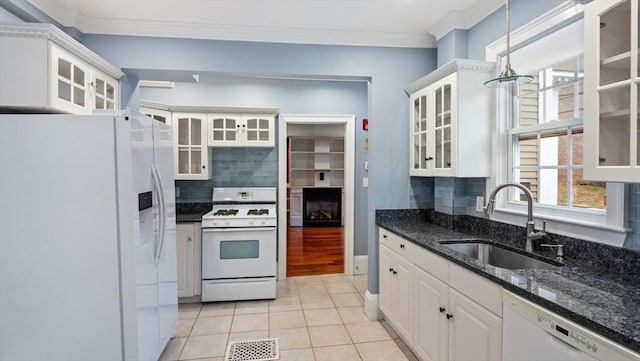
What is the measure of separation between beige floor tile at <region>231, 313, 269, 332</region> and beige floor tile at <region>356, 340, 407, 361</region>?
0.88m

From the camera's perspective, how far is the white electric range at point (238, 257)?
11.3ft

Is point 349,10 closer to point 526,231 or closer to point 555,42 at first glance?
point 555,42

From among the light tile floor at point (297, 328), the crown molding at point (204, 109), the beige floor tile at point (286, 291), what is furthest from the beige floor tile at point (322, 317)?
Answer: the crown molding at point (204, 109)

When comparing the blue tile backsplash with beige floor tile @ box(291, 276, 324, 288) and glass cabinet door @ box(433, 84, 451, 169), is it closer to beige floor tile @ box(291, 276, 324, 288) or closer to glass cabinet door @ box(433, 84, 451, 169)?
beige floor tile @ box(291, 276, 324, 288)

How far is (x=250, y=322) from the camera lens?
306 centimetres

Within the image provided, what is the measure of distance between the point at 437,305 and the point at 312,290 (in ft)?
6.88

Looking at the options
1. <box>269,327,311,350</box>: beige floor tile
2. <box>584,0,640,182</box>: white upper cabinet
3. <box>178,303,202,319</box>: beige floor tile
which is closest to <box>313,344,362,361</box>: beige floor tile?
<box>269,327,311,350</box>: beige floor tile

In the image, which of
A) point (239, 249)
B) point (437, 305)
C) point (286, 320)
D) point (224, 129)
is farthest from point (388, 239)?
point (224, 129)

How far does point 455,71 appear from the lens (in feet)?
7.92

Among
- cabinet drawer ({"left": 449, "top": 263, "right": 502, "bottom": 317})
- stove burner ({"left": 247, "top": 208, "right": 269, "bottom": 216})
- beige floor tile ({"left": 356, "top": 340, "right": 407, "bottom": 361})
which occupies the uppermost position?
stove burner ({"left": 247, "top": 208, "right": 269, "bottom": 216})

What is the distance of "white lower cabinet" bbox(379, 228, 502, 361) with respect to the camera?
1577 millimetres

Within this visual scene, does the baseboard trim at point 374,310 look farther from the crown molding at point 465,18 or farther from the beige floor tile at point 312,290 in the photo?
the crown molding at point 465,18

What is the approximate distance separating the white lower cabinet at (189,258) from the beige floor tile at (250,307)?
0.46 meters

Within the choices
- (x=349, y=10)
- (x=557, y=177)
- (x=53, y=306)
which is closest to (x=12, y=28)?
(x=53, y=306)
